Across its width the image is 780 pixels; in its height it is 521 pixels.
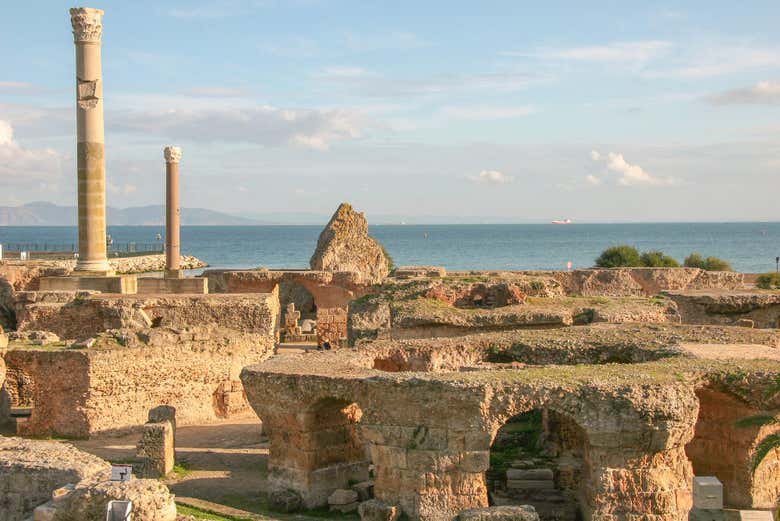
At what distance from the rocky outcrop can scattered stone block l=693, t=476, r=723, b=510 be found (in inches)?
1020

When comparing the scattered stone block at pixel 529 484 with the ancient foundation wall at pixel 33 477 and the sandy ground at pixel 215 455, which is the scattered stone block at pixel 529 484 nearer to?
the sandy ground at pixel 215 455

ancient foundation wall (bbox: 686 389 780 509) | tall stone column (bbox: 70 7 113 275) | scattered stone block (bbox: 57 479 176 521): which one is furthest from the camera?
tall stone column (bbox: 70 7 113 275)

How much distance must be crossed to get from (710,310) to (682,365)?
33.6 feet

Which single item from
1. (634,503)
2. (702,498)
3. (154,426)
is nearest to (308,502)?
(154,426)

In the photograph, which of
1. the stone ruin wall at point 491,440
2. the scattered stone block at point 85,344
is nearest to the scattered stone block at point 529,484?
the stone ruin wall at point 491,440

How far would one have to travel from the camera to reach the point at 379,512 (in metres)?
13.0

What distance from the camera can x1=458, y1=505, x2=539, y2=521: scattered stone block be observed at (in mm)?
11094

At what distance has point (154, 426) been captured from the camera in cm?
1570

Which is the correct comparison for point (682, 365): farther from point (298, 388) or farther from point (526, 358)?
point (298, 388)

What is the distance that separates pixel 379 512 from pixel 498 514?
2.31 metres

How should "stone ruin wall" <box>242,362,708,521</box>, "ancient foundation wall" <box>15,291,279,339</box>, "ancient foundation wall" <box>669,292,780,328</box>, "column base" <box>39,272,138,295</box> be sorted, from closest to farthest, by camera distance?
"stone ruin wall" <box>242,362,708,521</box>
"ancient foundation wall" <box>15,291,279,339</box>
"ancient foundation wall" <box>669,292,780,328</box>
"column base" <box>39,272,138,295</box>

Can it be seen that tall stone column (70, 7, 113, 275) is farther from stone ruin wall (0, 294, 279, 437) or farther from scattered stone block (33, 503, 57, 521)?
scattered stone block (33, 503, 57, 521)

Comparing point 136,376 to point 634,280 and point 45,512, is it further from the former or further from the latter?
point 634,280

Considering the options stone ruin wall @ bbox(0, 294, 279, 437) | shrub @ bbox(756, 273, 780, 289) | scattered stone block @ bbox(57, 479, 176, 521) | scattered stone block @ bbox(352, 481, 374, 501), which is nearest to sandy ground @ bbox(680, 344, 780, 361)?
scattered stone block @ bbox(352, 481, 374, 501)
